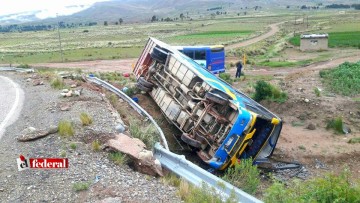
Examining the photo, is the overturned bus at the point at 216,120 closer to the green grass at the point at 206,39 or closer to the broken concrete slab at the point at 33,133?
the broken concrete slab at the point at 33,133

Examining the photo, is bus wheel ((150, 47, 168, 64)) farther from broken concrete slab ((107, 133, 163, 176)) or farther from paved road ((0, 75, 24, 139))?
broken concrete slab ((107, 133, 163, 176))

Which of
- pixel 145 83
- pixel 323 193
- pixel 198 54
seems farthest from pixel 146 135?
pixel 198 54

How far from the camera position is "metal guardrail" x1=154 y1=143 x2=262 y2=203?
6.32 m

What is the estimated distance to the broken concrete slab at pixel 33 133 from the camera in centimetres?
859

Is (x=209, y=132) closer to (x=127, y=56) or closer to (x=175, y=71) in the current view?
(x=175, y=71)

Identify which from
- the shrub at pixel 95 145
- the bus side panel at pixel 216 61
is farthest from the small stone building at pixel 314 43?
the shrub at pixel 95 145

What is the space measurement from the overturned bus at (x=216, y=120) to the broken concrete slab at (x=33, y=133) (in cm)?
424

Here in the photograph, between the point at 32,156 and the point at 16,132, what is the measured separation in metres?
2.05

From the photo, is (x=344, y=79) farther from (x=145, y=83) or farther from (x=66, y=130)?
(x=66, y=130)

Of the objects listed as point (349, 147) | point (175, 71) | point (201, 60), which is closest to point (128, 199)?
point (175, 71)

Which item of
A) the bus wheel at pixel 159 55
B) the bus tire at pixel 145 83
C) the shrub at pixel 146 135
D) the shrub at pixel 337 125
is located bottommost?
the shrub at pixel 337 125

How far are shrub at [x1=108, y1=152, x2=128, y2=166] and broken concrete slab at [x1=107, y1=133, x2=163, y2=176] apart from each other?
0.10 m

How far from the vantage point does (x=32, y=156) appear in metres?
7.70

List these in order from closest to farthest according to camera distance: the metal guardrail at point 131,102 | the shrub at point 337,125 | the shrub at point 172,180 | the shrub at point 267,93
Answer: the shrub at point 172,180, the metal guardrail at point 131,102, the shrub at point 337,125, the shrub at point 267,93
